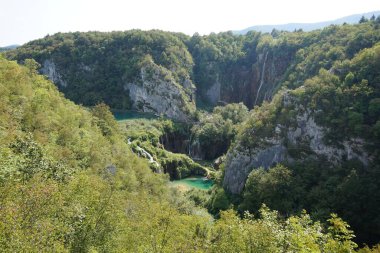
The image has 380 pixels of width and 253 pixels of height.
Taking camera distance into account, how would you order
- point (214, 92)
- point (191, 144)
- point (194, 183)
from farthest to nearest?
point (214, 92), point (191, 144), point (194, 183)

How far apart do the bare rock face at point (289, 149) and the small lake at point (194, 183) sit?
15.7m

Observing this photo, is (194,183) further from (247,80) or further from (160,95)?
(247,80)

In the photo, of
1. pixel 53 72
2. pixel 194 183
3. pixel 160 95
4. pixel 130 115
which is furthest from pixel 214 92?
pixel 194 183

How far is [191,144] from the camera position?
121 meters

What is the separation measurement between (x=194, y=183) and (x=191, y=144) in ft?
85.4

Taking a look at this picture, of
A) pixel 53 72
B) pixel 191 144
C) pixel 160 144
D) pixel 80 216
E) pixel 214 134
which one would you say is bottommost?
pixel 191 144

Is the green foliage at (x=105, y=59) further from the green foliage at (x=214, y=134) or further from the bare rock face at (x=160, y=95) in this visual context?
the green foliage at (x=214, y=134)

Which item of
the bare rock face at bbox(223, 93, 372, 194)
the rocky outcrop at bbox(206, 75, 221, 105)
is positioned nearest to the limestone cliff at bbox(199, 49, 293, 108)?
the rocky outcrop at bbox(206, 75, 221, 105)

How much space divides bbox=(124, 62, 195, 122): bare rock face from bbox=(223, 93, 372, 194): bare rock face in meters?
60.2

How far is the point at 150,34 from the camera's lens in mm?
163875

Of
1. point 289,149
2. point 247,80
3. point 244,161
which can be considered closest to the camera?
point 289,149

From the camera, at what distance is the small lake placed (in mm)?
93750

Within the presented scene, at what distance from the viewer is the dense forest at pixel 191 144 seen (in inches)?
952

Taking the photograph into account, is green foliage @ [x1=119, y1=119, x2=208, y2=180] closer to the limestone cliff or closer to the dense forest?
the dense forest
